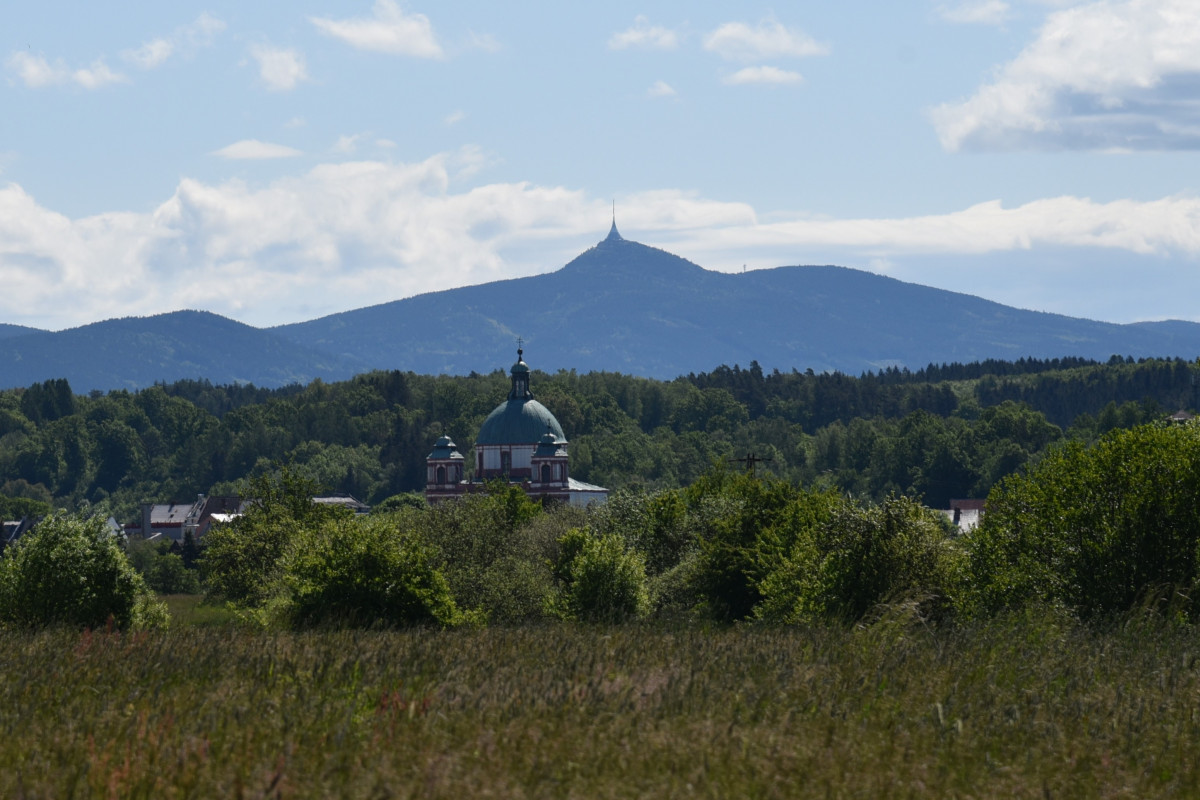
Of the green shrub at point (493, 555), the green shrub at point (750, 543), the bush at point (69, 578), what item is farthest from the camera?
the green shrub at point (493, 555)

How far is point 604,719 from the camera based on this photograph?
9.86 metres

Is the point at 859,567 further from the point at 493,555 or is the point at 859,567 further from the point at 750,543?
the point at 493,555

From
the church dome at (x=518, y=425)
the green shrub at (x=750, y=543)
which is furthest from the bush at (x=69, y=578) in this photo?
the church dome at (x=518, y=425)

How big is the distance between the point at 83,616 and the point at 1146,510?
823 inches

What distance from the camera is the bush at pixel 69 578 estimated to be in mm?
31406

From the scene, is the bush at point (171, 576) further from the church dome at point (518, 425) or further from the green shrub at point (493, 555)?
the green shrub at point (493, 555)

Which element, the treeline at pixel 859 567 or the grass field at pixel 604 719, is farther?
the treeline at pixel 859 567

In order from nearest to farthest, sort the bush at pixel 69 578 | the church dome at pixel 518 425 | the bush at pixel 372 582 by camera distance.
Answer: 1. the bush at pixel 372 582
2. the bush at pixel 69 578
3. the church dome at pixel 518 425

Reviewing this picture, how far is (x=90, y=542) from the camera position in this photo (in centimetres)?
3206

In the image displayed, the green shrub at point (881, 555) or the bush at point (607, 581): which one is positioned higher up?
the green shrub at point (881, 555)

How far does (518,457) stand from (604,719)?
126139mm

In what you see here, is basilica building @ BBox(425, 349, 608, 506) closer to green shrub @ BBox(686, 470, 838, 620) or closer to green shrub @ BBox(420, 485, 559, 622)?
green shrub @ BBox(420, 485, 559, 622)

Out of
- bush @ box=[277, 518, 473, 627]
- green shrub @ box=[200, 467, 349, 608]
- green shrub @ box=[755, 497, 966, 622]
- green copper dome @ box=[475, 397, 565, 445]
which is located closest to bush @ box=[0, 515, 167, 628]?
bush @ box=[277, 518, 473, 627]

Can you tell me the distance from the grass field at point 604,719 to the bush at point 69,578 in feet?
60.3
